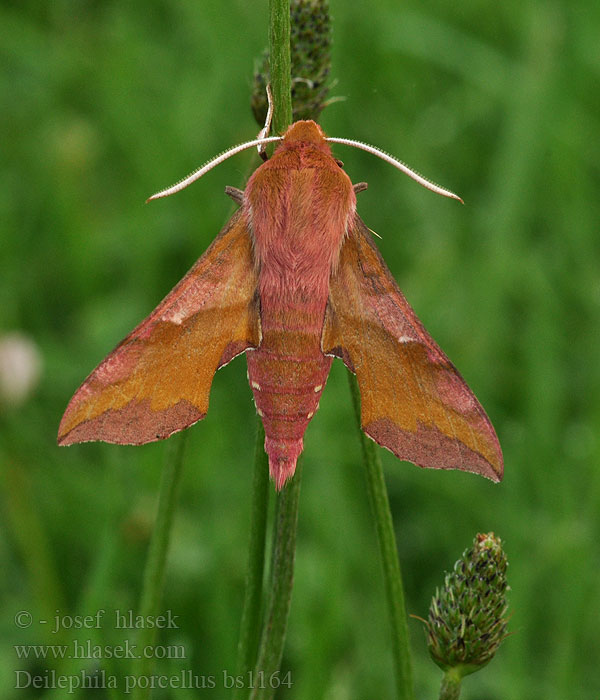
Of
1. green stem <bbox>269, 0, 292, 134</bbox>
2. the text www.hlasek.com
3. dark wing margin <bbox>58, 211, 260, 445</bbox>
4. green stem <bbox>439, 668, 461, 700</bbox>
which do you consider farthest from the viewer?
the text www.hlasek.com

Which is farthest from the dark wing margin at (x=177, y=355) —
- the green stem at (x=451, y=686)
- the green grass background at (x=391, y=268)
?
the green stem at (x=451, y=686)

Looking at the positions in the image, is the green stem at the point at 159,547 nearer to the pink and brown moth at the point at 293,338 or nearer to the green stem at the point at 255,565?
the pink and brown moth at the point at 293,338

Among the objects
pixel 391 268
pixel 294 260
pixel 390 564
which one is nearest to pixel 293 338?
pixel 294 260

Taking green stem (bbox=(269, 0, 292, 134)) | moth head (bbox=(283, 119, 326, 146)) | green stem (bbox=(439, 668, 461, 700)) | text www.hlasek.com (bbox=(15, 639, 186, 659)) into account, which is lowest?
text www.hlasek.com (bbox=(15, 639, 186, 659))

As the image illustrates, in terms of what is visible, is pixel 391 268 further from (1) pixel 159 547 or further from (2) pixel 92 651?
(1) pixel 159 547

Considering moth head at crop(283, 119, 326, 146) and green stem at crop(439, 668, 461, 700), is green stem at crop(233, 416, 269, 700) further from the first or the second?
moth head at crop(283, 119, 326, 146)

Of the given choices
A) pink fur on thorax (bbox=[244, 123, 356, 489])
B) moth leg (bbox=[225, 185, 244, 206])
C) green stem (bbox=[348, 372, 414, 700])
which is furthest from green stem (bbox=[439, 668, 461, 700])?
moth leg (bbox=[225, 185, 244, 206])
